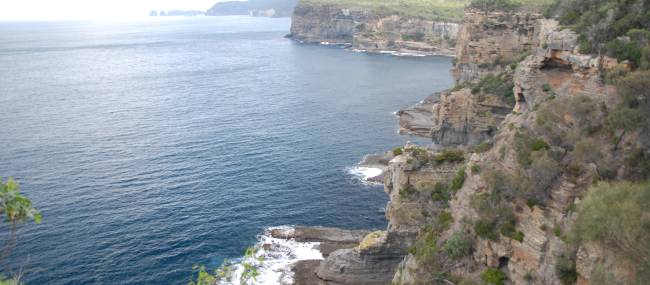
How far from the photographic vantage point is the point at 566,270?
26688 mm

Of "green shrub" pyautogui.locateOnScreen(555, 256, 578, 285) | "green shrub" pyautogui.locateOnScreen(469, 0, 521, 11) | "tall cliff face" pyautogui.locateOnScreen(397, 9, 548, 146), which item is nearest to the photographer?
"green shrub" pyautogui.locateOnScreen(555, 256, 578, 285)

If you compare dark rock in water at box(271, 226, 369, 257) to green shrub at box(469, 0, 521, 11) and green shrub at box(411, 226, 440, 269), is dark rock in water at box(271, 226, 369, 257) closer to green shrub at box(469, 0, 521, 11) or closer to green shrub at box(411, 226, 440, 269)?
green shrub at box(411, 226, 440, 269)

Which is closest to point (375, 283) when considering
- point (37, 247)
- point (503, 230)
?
point (503, 230)

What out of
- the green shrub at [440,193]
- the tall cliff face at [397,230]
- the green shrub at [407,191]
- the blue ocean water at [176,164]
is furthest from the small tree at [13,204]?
the green shrub at [407,191]

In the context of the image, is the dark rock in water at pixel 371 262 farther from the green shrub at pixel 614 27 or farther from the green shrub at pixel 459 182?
the green shrub at pixel 614 27

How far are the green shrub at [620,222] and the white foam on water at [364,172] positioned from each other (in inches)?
2310

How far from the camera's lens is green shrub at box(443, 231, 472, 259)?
3394 centimetres

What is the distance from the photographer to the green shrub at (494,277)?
3119 centimetres

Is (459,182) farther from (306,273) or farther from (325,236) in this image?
(325,236)

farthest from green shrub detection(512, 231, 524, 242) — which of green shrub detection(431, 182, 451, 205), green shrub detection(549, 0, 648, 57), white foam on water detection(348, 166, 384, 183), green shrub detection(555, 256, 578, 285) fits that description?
white foam on water detection(348, 166, 384, 183)

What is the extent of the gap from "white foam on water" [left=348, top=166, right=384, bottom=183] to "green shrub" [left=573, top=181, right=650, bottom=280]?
58.7 meters

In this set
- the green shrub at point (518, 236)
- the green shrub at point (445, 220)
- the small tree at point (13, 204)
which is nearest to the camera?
the small tree at point (13, 204)

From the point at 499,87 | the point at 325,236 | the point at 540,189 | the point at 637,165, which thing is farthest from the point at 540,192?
the point at 499,87

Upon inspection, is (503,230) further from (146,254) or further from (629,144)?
(146,254)
